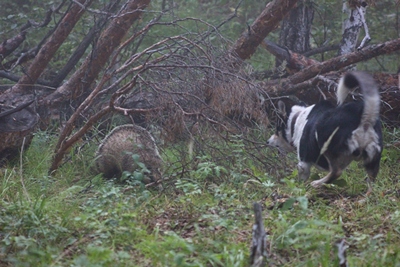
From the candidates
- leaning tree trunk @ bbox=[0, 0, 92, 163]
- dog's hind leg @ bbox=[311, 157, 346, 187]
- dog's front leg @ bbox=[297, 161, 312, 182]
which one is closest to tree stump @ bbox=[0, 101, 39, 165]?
leaning tree trunk @ bbox=[0, 0, 92, 163]

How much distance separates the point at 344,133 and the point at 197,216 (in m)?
1.52

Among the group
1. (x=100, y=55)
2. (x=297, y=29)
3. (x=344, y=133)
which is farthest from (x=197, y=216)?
(x=297, y=29)

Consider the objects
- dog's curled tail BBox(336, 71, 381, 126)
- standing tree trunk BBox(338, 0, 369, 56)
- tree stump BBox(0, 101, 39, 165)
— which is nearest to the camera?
dog's curled tail BBox(336, 71, 381, 126)

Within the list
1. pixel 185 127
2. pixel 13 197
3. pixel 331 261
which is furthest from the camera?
pixel 185 127

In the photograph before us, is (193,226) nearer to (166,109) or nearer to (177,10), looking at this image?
(166,109)

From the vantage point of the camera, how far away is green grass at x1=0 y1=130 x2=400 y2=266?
375cm

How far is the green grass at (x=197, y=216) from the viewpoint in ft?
12.3

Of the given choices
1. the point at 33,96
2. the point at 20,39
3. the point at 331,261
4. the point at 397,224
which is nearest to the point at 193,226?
the point at 331,261

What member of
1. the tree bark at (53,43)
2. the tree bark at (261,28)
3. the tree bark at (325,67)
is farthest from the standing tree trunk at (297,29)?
the tree bark at (53,43)

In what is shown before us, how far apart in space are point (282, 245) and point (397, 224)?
0.90 metres

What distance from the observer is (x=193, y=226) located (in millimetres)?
4477

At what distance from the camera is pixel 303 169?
6.05m

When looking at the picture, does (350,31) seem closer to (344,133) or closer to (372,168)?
(372,168)

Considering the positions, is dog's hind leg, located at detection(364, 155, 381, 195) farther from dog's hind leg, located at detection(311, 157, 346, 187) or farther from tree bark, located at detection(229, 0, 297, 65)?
tree bark, located at detection(229, 0, 297, 65)
